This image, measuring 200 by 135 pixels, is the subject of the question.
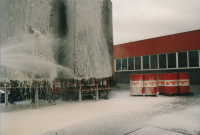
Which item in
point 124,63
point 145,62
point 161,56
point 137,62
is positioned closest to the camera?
point 161,56

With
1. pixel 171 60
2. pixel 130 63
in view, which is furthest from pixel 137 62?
pixel 171 60

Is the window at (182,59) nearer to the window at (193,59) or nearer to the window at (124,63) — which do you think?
the window at (193,59)

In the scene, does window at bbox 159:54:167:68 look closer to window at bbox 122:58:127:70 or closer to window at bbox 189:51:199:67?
window at bbox 189:51:199:67

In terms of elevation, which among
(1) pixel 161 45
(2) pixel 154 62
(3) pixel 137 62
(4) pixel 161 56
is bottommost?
(2) pixel 154 62

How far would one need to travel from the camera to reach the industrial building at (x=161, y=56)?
44.0 ft

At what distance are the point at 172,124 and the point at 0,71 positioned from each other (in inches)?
210

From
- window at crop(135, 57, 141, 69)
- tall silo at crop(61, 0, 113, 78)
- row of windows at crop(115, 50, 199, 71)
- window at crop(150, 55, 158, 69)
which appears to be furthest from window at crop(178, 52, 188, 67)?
tall silo at crop(61, 0, 113, 78)

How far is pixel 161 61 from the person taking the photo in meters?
15.5

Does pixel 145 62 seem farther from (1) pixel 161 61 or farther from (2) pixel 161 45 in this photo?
(2) pixel 161 45

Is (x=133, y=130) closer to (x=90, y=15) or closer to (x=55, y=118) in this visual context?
(x=55, y=118)

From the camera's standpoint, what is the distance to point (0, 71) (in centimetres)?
518

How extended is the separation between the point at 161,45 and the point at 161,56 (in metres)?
1.08

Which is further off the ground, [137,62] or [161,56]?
[161,56]

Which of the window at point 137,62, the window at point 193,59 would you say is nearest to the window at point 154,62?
the window at point 137,62
